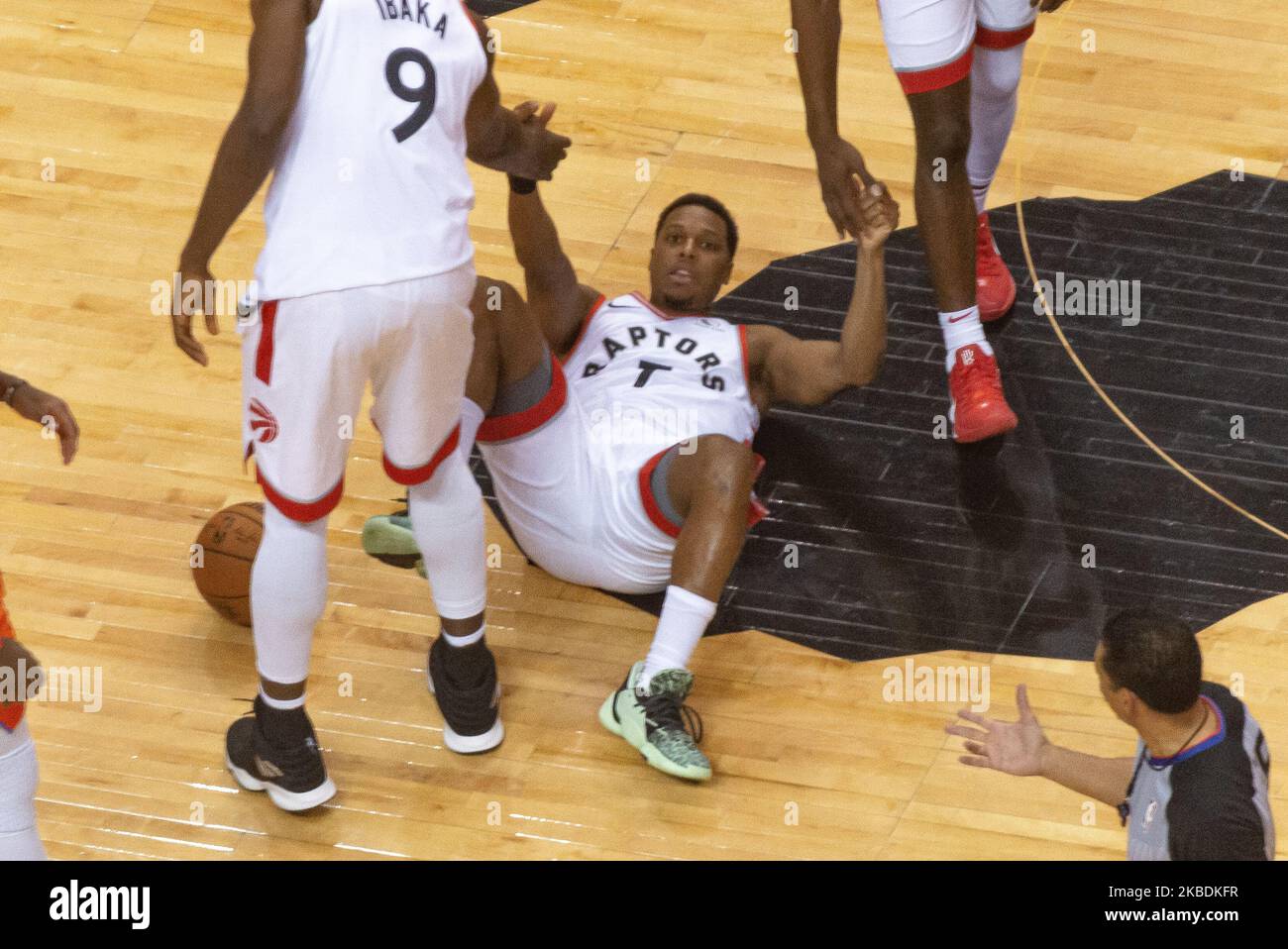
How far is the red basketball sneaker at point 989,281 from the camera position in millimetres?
4758

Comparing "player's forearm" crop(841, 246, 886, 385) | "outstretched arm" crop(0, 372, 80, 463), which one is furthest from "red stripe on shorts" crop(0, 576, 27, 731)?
"player's forearm" crop(841, 246, 886, 385)

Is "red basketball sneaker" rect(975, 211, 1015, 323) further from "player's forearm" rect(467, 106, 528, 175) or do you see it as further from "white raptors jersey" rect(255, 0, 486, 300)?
"white raptors jersey" rect(255, 0, 486, 300)

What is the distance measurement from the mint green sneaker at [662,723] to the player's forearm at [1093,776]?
2.80ft

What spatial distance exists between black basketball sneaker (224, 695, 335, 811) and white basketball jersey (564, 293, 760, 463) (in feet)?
2.94

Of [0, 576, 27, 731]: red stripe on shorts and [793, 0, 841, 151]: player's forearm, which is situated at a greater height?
[793, 0, 841, 151]: player's forearm

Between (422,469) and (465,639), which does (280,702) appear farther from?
(422,469)

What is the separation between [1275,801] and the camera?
3658mm

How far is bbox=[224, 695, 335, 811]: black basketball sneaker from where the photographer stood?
3.57 m

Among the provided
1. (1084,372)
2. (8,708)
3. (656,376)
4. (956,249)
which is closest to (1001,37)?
(956,249)

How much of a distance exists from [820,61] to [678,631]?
123 cm

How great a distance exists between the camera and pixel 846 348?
4.11 metres

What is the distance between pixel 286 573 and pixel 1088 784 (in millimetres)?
1378

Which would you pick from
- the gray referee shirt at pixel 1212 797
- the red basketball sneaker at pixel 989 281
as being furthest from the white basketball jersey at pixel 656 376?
the gray referee shirt at pixel 1212 797
